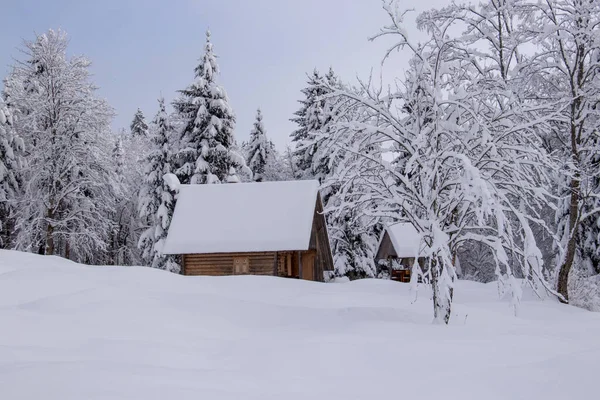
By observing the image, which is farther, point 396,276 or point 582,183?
point 396,276

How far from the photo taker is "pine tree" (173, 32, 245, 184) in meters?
32.6

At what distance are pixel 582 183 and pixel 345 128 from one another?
42.3 ft

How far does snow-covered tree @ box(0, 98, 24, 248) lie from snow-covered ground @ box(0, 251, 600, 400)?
2420cm

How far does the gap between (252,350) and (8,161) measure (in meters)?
32.1

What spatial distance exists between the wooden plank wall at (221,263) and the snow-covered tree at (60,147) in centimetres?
722

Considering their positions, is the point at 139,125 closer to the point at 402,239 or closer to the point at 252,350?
the point at 402,239

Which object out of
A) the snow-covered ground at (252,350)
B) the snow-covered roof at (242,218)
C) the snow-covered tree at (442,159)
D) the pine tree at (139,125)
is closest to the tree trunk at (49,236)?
the snow-covered roof at (242,218)

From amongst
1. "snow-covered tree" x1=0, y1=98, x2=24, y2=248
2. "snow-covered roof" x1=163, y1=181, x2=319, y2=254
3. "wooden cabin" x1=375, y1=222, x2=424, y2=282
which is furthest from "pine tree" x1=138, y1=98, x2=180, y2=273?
"wooden cabin" x1=375, y1=222, x2=424, y2=282

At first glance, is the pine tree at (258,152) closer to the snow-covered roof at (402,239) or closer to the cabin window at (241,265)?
the snow-covered roof at (402,239)

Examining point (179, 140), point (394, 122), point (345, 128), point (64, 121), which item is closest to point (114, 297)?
point (345, 128)

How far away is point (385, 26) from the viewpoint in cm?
1002

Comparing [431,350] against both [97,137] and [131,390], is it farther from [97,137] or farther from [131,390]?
[97,137]


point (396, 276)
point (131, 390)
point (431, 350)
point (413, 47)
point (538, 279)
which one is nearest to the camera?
point (131, 390)

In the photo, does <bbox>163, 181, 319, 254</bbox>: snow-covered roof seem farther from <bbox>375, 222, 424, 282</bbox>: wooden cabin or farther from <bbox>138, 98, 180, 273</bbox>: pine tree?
<bbox>375, 222, 424, 282</bbox>: wooden cabin
